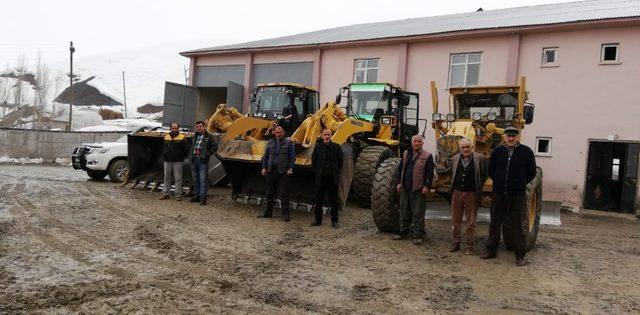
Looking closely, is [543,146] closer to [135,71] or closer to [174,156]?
[174,156]

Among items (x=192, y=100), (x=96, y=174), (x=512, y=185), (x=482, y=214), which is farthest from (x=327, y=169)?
(x=192, y=100)

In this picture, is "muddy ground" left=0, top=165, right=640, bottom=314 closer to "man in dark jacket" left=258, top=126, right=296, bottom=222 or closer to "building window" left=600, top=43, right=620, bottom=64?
"man in dark jacket" left=258, top=126, right=296, bottom=222

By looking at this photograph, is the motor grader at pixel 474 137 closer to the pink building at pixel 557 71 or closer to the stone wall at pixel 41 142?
the pink building at pixel 557 71

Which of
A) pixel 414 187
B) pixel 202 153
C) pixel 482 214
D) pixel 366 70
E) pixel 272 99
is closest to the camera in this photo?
pixel 414 187

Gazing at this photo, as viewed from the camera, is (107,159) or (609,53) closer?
(107,159)

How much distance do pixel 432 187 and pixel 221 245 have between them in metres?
3.12

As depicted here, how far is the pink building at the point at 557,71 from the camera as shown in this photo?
12703 millimetres

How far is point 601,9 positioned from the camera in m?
14.8

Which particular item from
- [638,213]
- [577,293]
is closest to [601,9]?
[638,213]

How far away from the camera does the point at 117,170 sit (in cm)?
1238

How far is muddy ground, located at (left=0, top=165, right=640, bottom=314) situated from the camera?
4281 millimetres

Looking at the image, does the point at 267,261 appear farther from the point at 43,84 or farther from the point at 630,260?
the point at 43,84

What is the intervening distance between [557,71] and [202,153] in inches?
398

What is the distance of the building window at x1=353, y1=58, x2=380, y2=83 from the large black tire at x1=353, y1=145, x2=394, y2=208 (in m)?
7.79
